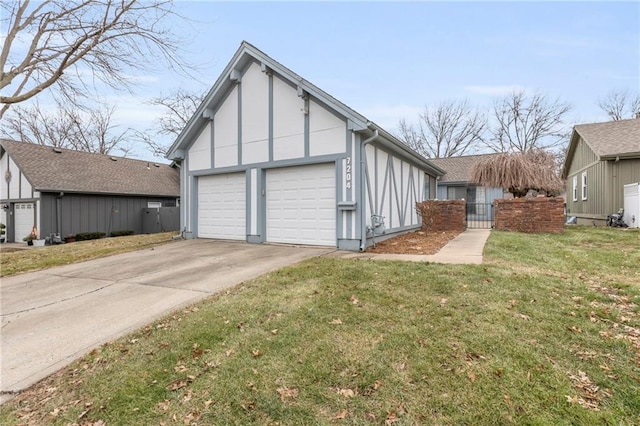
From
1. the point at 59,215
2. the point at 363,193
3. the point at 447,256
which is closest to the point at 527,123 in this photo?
the point at 363,193

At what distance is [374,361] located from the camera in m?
3.02

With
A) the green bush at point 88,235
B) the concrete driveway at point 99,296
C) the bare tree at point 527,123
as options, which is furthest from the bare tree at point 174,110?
the bare tree at point 527,123

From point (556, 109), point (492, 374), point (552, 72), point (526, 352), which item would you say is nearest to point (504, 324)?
point (526, 352)

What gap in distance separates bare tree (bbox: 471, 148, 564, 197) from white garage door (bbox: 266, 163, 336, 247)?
9699mm

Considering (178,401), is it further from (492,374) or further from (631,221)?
(631,221)

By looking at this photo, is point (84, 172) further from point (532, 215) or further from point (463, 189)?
point (463, 189)

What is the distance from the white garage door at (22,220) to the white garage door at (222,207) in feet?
36.2

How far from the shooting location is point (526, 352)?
A: 10.0 feet

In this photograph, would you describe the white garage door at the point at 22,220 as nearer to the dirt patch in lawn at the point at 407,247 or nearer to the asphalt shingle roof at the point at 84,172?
the asphalt shingle roof at the point at 84,172

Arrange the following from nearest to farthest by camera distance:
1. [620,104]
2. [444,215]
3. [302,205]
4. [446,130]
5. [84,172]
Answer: [302,205], [444,215], [84,172], [620,104], [446,130]

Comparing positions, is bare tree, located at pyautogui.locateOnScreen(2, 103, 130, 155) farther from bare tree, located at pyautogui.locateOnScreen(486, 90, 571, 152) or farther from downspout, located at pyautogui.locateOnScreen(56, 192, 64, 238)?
bare tree, located at pyautogui.locateOnScreen(486, 90, 571, 152)

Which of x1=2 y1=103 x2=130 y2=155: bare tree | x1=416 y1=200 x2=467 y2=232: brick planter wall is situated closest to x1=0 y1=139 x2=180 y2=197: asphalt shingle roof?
x1=2 y1=103 x2=130 y2=155: bare tree

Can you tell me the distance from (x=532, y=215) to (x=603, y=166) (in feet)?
22.1

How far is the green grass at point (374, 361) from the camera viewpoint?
8.07 ft
